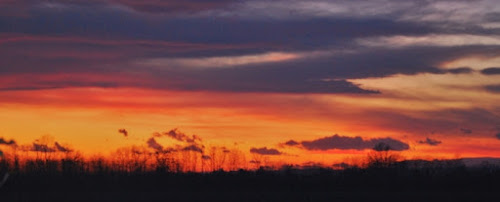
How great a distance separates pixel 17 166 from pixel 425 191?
3976 centimetres

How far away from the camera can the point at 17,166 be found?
66.8m

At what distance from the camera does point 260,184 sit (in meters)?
52.9

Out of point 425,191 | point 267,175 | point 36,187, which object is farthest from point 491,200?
point 36,187

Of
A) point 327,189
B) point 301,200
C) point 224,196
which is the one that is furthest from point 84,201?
point 327,189

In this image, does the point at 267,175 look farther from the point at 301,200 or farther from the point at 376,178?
the point at 301,200

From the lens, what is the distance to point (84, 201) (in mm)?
39812

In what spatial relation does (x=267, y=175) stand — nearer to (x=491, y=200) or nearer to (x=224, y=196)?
(x=224, y=196)

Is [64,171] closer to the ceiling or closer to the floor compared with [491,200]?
closer to the ceiling

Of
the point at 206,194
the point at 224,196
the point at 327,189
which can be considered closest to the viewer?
the point at 224,196

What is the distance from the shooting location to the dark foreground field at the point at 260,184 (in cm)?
4397

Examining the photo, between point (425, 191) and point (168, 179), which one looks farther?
point (168, 179)

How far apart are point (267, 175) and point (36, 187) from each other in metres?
17.7

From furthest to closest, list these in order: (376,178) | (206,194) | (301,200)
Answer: (376,178) < (206,194) < (301,200)

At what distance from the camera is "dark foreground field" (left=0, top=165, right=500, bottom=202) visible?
43969mm
